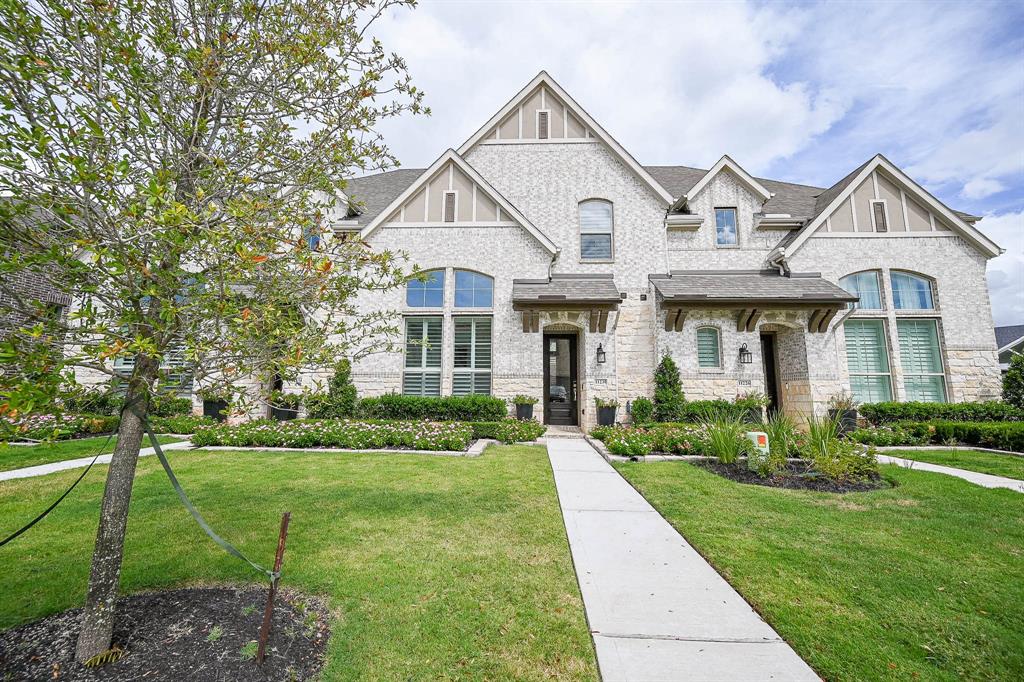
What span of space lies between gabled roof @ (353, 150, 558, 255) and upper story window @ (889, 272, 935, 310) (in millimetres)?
11554

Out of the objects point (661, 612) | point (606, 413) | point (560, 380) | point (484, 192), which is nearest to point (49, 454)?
point (661, 612)

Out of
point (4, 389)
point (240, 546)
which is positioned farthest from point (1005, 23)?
point (240, 546)

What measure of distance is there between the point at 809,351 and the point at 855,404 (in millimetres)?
1975

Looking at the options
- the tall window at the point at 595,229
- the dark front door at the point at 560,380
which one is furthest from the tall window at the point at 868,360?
the dark front door at the point at 560,380

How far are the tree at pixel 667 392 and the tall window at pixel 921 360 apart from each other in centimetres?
753

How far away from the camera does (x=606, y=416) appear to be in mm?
12555

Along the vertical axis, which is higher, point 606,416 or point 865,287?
point 865,287

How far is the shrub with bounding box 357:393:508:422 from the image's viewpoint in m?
12.4

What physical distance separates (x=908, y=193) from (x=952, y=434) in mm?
8607

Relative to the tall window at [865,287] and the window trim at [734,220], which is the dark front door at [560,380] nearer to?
the window trim at [734,220]

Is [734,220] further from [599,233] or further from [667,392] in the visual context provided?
[667,392]

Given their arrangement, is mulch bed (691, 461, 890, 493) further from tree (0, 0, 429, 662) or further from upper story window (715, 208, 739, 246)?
upper story window (715, 208, 739, 246)

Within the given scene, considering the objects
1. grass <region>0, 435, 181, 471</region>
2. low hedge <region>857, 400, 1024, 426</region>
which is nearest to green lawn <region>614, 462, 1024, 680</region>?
low hedge <region>857, 400, 1024, 426</region>

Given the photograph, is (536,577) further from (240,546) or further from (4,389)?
(4,389)
